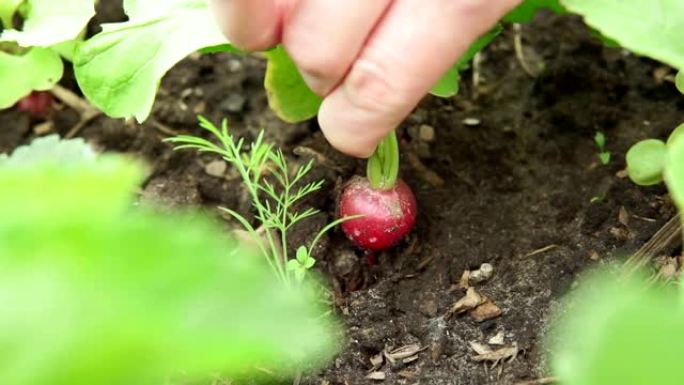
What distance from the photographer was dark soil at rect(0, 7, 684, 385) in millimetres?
1354

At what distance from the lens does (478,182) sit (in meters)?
1.58

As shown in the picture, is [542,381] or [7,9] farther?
[7,9]

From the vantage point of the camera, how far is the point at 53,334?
1.36ft

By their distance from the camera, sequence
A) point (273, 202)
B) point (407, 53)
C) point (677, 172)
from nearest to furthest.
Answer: point (677, 172), point (407, 53), point (273, 202)

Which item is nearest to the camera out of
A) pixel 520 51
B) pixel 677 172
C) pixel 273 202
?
pixel 677 172

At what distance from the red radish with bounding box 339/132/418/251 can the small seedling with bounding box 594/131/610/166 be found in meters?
0.33

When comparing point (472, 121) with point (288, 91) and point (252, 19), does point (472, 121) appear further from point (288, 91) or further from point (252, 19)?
point (252, 19)

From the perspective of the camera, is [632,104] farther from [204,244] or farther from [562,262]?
[204,244]

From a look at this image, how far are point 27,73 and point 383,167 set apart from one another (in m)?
0.67

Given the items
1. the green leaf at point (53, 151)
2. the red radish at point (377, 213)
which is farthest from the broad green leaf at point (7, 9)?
the red radish at point (377, 213)

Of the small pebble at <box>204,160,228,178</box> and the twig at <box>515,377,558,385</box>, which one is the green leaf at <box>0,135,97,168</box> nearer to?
the small pebble at <box>204,160,228,178</box>

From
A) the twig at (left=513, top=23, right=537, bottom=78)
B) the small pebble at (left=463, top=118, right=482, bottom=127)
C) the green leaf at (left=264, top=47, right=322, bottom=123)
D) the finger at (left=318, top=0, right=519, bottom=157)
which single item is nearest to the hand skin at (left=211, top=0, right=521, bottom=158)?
the finger at (left=318, top=0, right=519, bottom=157)

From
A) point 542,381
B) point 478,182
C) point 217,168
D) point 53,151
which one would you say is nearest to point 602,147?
point 478,182

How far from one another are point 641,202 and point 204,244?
1178mm
